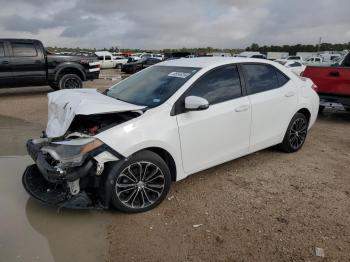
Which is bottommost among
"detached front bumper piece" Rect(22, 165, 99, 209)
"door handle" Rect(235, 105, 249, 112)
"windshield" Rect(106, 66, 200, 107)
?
"detached front bumper piece" Rect(22, 165, 99, 209)

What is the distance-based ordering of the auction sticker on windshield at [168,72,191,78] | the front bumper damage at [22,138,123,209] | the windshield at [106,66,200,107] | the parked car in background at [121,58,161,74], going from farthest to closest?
the parked car in background at [121,58,161,74], the auction sticker on windshield at [168,72,191,78], the windshield at [106,66,200,107], the front bumper damage at [22,138,123,209]

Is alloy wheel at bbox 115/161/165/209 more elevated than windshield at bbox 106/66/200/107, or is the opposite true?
windshield at bbox 106/66/200/107

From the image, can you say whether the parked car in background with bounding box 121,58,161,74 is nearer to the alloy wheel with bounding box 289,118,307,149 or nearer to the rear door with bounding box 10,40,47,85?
the rear door with bounding box 10,40,47,85

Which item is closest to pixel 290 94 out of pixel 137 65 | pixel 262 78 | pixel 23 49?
pixel 262 78

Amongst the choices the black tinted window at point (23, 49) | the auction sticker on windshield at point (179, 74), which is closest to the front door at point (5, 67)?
the black tinted window at point (23, 49)

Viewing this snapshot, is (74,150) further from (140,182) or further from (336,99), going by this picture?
(336,99)

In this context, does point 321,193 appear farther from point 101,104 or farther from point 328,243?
point 101,104

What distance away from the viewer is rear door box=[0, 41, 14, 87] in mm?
11218

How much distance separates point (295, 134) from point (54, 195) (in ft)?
12.9

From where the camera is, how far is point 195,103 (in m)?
3.90

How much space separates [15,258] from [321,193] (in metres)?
3.49

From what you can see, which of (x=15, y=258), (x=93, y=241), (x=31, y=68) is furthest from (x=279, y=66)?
(x=31, y=68)

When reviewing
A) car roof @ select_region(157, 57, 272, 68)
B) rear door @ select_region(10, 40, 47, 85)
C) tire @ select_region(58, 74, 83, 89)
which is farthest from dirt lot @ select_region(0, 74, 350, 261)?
rear door @ select_region(10, 40, 47, 85)

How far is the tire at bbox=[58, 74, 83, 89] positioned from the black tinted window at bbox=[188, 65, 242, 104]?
891 centimetres
